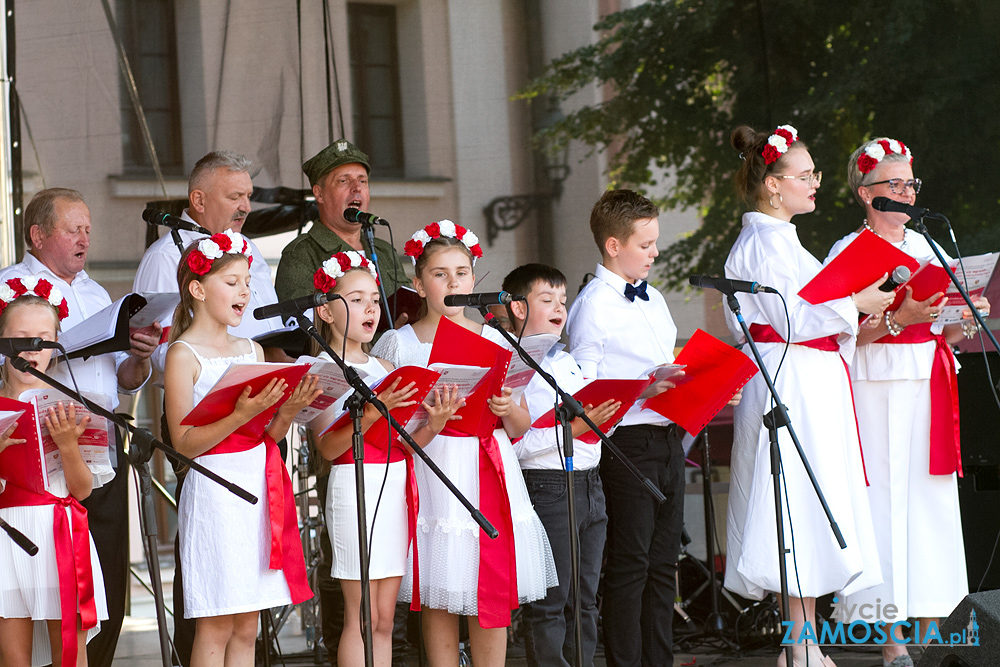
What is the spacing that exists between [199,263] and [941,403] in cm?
262

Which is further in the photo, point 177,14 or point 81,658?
point 177,14

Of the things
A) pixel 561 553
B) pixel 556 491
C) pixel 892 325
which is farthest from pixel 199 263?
pixel 892 325

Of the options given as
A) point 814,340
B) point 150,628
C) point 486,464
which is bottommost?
point 150,628

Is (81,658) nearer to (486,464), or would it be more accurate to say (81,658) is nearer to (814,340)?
(486,464)

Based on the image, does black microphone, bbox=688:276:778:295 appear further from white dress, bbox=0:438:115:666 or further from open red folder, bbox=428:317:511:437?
white dress, bbox=0:438:115:666

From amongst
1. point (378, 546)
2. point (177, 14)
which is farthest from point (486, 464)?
point (177, 14)

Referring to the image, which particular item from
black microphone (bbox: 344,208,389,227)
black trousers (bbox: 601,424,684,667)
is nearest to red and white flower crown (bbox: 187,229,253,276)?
black microphone (bbox: 344,208,389,227)

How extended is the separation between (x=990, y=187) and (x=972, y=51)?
64cm

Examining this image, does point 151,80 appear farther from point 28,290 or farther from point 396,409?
point 396,409

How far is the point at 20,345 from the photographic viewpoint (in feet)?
9.05

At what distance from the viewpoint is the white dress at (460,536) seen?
3.26m

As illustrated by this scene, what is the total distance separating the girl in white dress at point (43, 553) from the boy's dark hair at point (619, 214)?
5.95 ft

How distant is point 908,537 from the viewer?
3.97 metres

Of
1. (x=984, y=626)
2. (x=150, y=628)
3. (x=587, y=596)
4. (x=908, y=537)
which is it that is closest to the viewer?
(x=984, y=626)
